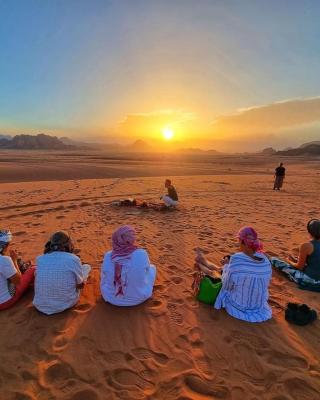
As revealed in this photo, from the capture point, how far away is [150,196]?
1461 centimetres

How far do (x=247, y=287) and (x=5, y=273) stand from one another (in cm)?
324

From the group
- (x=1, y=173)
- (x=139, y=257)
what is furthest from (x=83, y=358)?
(x=1, y=173)

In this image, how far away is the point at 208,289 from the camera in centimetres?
443

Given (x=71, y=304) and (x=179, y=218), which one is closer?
(x=71, y=304)

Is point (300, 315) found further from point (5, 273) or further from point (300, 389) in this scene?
point (5, 273)

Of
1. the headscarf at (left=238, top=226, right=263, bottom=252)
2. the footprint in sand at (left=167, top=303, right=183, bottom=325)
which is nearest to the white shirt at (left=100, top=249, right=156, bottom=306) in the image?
the footprint in sand at (left=167, top=303, right=183, bottom=325)

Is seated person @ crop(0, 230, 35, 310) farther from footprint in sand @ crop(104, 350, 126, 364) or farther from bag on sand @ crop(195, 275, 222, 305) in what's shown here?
bag on sand @ crop(195, 275, 222, 305)

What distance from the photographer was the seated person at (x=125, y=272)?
4.08 metres

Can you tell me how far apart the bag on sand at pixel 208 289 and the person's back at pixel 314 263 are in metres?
1.64

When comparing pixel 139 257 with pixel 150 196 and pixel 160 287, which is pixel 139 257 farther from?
pixel 150 196

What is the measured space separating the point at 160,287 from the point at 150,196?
32.1 feet

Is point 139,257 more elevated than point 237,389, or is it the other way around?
point 139,257

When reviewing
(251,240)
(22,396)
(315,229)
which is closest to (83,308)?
(22,396)

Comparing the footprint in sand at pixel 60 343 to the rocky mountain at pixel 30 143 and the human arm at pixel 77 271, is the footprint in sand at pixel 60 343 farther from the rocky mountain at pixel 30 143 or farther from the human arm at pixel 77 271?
the rocky mountain at pixel 30 143
